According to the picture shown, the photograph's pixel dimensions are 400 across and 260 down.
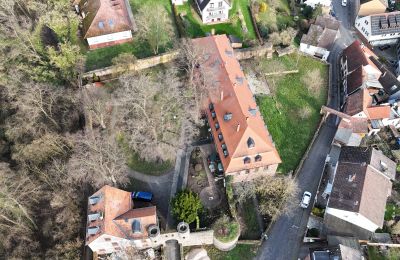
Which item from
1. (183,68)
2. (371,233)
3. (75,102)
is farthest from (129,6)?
(371,233)

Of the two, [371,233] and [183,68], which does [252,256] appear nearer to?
[371,233]

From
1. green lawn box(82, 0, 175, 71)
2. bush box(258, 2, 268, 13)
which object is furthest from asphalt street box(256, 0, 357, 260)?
green lawn box(82, 0, 175, 71)

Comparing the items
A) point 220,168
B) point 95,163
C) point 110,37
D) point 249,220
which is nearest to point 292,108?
point 220,168

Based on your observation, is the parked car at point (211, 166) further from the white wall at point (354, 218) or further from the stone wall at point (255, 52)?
the stone wall at point (255, 52)

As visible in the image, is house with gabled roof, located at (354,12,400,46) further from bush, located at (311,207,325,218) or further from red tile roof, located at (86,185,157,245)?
red tile roof, located at (86,185,157,245)

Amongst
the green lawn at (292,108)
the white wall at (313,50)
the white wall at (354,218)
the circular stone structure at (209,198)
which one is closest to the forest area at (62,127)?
the circular stone structure at (209,198)

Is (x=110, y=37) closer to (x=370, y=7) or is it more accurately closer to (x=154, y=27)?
(x=154, y=27)
